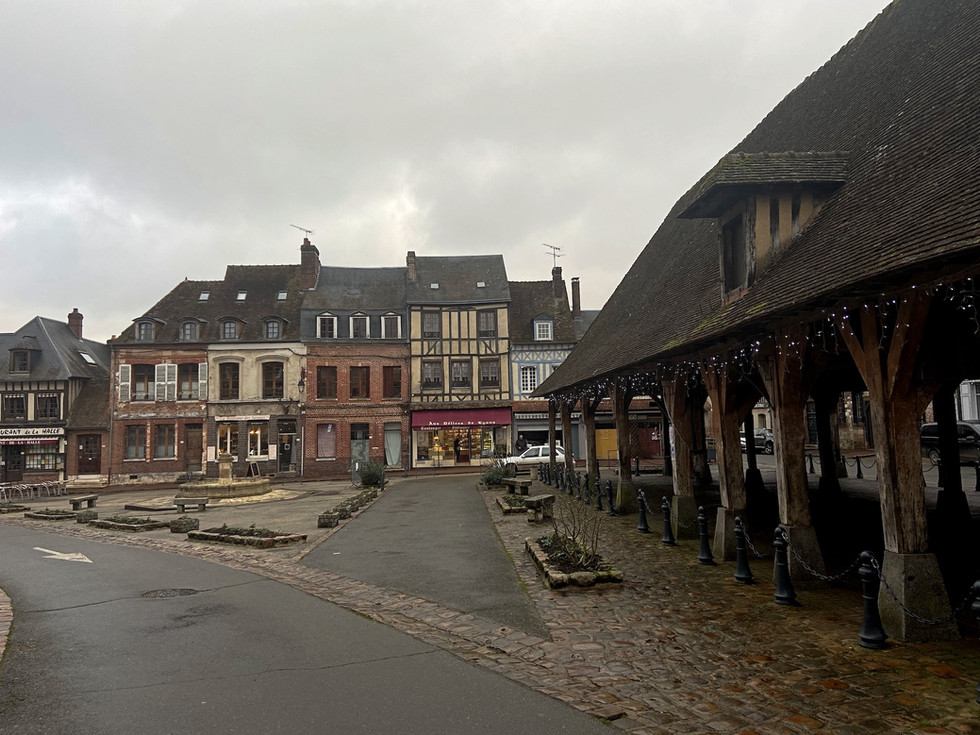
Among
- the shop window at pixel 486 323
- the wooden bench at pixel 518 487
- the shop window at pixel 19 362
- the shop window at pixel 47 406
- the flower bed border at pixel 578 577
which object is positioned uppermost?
the shop window at pixel 486 323

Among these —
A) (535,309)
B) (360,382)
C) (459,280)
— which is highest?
(459,280)

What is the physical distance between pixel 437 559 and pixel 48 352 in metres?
32.5

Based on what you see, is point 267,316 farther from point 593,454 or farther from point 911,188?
point 911,188

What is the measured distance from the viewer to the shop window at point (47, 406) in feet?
107

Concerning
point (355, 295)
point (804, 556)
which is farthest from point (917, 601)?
point (355, 295)

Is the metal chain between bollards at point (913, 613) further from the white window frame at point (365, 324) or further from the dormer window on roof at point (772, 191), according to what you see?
the white window frame at point (365, 324)

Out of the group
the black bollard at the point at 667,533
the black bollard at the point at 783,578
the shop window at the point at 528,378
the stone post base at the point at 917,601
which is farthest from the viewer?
the shop window at the point at 528,378

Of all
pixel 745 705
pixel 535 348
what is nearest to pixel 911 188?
pixel 745 705

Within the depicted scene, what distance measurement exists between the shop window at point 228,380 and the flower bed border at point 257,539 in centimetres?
2100

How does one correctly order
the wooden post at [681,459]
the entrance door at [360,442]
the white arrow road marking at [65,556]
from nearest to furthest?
the wooden post at [681,459], the white arrow road marking at [65,556], the entrance door at [360,442]

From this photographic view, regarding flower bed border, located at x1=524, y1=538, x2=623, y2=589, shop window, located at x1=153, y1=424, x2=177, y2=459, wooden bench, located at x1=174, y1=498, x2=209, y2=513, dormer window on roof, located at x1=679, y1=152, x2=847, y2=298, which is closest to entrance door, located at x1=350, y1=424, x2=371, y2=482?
shop window, located at x1=153, y1=424, x2=177, y2=459

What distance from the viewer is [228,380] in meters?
32.8

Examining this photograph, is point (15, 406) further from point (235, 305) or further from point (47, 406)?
point (235, 305)

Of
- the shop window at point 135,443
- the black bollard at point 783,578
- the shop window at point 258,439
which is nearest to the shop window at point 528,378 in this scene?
the shop window at point 258,439
